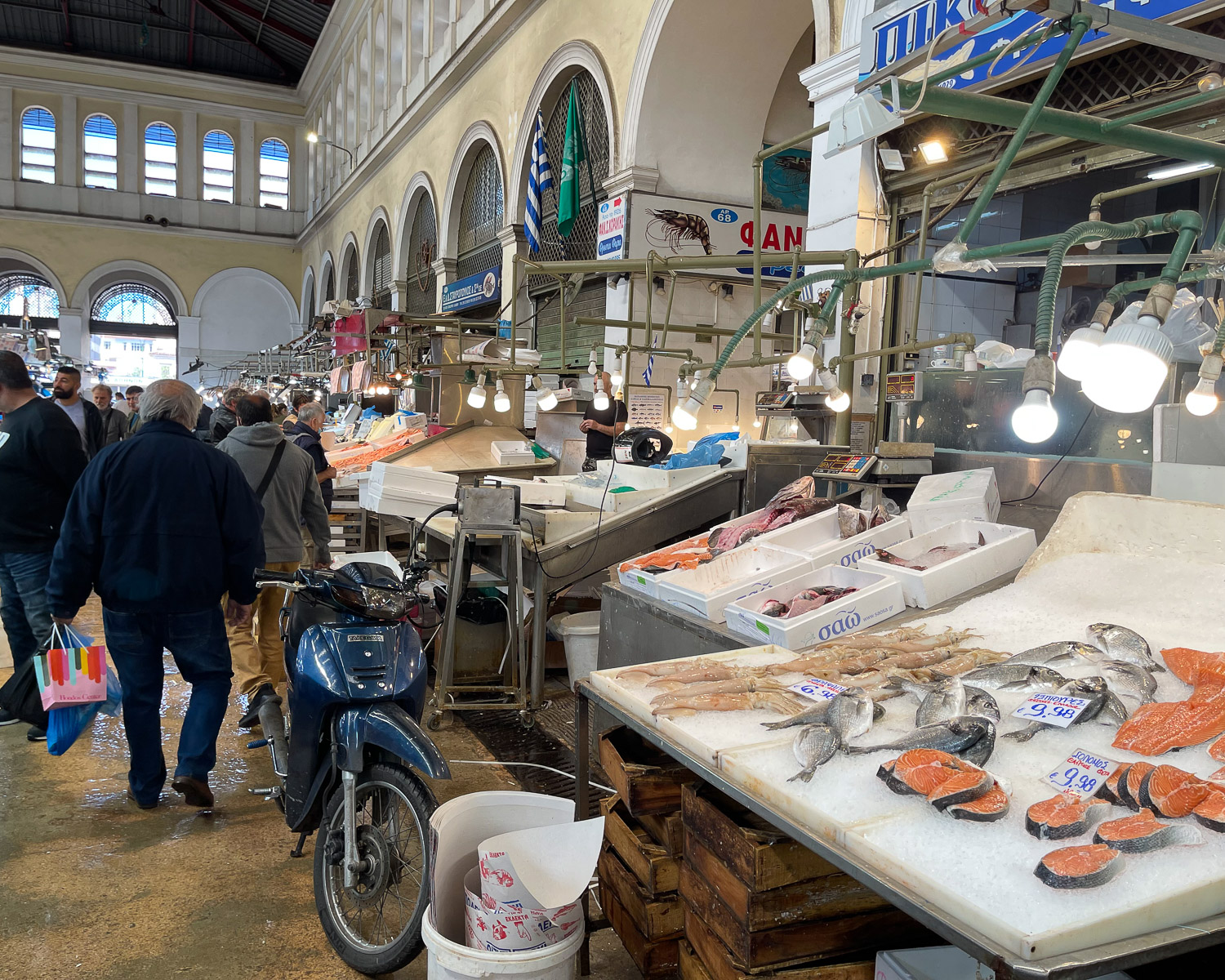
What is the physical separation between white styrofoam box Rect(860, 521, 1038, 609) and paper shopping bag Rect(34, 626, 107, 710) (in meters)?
3.08

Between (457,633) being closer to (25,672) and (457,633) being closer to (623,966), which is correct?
(25,672)

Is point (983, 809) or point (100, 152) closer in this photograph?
point (983, 809)

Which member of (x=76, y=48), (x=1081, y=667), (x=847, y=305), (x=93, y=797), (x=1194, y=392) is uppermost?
(x=76, y=48)

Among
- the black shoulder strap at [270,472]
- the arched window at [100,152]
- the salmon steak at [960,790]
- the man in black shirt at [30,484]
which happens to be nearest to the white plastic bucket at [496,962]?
the salmon steak at [960,790]

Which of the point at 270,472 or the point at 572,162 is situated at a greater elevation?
the point at 572,162

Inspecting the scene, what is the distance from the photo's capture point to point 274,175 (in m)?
30.1

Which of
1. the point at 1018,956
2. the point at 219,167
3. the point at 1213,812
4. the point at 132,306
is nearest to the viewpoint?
the point at 1018,956

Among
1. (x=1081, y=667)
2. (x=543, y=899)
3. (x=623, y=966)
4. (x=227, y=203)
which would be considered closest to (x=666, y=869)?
(x=543, y=899)

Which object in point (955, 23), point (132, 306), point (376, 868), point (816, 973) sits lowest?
point (376, 868)

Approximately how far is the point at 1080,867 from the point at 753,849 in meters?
0.67

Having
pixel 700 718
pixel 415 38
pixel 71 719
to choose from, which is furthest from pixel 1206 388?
pixel 415 38

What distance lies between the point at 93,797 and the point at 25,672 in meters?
0.71

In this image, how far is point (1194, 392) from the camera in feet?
7.32

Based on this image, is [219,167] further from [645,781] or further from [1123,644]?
[1123,644]
